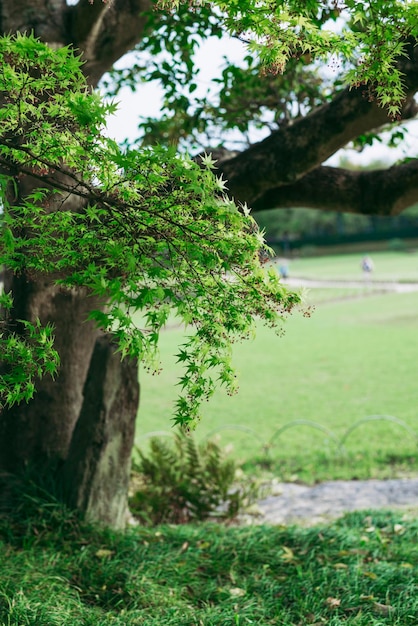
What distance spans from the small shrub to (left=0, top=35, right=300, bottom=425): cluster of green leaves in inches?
148

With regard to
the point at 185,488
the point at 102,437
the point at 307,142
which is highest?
the point at 307,142

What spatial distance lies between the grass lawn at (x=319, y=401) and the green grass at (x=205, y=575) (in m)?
1.94

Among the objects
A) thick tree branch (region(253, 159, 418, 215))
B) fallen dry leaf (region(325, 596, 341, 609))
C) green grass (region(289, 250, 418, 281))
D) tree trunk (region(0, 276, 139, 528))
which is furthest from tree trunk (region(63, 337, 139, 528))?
green grass (region(289, 250, 418, 281))

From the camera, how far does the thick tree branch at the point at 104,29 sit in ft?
18.0

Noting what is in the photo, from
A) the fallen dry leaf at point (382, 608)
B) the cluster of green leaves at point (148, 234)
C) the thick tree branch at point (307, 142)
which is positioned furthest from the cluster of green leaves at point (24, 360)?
the thick tree branch at point (307, 142)

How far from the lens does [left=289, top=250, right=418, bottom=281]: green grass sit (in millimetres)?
41719

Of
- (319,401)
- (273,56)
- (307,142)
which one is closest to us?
(273,56)

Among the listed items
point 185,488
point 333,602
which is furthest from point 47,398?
point 333,602

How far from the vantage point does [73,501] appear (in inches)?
221

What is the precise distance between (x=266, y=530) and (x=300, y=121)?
3.20 m

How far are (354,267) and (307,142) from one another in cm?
4549

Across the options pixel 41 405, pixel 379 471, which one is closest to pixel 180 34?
pixel 41 405

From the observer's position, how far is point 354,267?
4997 centimetres

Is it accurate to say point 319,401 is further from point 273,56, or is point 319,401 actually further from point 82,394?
point 273,56
